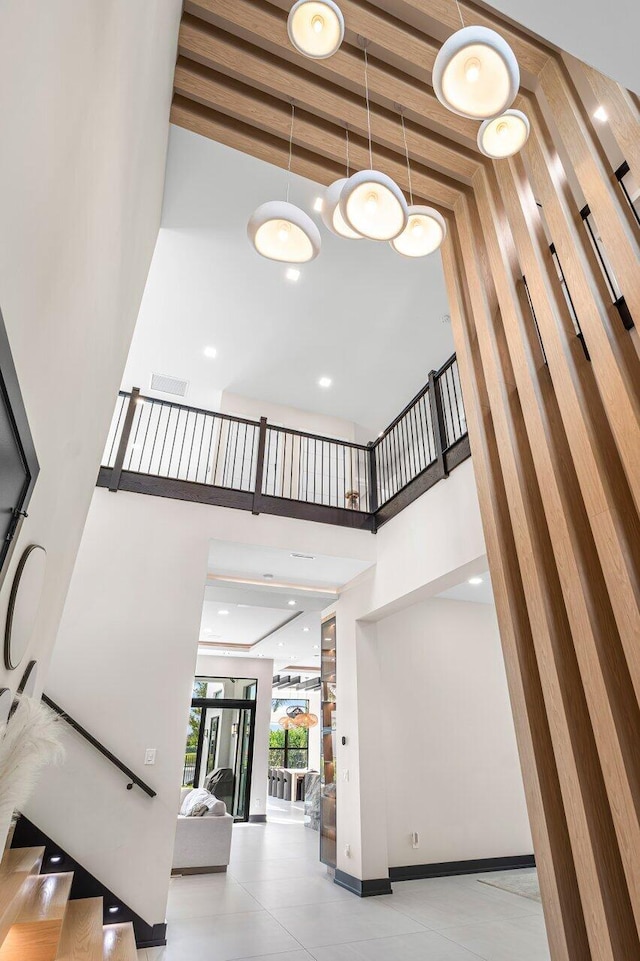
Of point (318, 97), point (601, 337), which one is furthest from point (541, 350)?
point (318, 97)

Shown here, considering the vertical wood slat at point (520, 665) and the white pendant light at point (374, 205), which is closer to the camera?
the vertical wood slat at point (520, 665)

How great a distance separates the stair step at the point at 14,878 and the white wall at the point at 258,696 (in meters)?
7.68

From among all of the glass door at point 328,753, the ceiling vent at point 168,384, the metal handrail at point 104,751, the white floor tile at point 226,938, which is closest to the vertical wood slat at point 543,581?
the white floor tile at point 226,938

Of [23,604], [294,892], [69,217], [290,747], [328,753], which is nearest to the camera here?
[69,217]

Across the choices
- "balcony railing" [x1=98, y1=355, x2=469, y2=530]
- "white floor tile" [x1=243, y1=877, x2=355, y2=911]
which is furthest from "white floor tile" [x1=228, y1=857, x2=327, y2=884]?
"balcony railing" [x1=98, y1=355, x2=469, y2=530]

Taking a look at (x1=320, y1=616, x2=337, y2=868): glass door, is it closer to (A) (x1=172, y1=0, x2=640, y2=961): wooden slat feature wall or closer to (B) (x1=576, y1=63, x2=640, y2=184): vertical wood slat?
(A) (x1=172, y1=0, x2=640, y2=961): wooden slat feature wall

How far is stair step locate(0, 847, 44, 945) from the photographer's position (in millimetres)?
2395

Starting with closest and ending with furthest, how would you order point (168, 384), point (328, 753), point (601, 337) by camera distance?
point (601, 337) < point (328, 753) < point (168, 384)

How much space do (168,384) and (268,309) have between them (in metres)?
2.36

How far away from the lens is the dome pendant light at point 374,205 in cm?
252

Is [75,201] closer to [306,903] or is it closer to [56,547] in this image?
[56,547]

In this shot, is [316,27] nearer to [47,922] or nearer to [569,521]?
[569,521]

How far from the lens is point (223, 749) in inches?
430

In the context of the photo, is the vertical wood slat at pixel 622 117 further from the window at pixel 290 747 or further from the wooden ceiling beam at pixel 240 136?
the window at pixel 290 747
